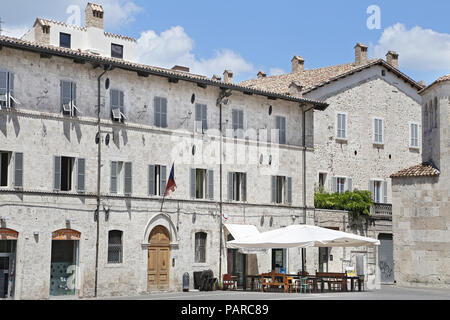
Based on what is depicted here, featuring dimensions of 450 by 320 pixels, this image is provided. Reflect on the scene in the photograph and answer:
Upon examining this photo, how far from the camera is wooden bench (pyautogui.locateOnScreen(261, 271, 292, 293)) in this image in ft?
105

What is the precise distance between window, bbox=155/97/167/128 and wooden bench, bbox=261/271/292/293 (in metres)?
7.75

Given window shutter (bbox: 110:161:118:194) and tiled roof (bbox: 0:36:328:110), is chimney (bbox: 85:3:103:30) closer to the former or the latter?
tiled roof (bbox: 0:36:328:110)

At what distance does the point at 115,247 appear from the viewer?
3209 centimetres

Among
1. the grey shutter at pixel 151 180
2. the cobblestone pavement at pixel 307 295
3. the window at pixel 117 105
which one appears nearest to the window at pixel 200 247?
the cobblestone pavement at pixel 307 295

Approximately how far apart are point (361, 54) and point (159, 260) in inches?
849

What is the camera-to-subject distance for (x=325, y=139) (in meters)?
44.9

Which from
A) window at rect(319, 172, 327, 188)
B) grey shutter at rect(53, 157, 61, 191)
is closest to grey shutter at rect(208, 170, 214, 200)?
grey shutter at rect(53, 157, 61, 191)

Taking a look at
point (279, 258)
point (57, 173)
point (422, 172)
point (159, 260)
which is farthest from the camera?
point (279, 258)

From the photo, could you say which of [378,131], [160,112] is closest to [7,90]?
[160,112]

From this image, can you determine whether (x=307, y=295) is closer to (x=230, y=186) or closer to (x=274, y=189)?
(x=230, y=186)

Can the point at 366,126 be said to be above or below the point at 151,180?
above

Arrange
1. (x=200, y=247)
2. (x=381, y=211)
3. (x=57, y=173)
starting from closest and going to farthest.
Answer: (x=57, y=173) → (x=200, y=247) → (x=381, y=211)

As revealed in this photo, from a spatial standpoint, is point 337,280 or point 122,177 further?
point 337,280

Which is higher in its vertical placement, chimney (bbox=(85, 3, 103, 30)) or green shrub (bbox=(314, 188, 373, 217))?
chimney (bbox=(85, 3, 103, 30))
